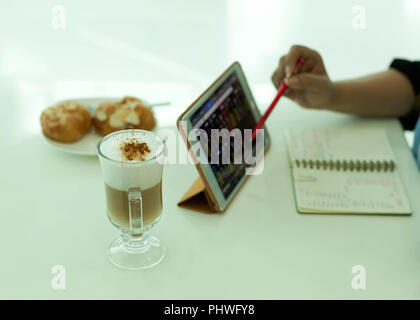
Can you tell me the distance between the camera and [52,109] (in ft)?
3.91

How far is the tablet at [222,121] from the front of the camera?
3.10 feet

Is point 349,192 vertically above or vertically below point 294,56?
below

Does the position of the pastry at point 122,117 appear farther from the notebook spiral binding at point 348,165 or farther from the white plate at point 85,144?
the notebook spiral binding at point 348,165

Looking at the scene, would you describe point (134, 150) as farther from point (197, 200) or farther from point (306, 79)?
point (306, 79)

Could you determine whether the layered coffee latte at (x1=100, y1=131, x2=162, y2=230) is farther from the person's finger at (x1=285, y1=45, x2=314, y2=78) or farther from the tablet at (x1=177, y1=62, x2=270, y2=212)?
the person's finger at (x1=285, y1=45, x2=314, y2=78)

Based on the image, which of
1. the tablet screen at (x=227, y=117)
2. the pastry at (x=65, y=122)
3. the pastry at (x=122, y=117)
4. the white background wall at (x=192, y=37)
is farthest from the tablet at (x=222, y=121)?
the white background wall at (x=192, y=37)

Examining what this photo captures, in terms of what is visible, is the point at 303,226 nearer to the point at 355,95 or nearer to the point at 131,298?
the point at 131,298

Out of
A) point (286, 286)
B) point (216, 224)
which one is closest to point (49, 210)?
point (216, 224)

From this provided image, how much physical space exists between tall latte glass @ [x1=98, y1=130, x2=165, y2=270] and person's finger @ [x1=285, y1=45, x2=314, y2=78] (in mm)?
452

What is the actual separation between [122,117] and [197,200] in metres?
0.30

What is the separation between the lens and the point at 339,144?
1239mm

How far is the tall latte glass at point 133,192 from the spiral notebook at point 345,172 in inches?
12.2

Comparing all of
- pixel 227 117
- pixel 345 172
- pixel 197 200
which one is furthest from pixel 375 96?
pixel 197 200

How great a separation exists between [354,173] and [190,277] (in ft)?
1.55
